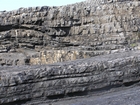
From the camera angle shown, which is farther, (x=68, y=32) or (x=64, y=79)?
(x=68, y=32)

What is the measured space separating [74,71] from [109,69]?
2.32 feet

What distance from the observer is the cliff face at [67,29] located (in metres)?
13.1

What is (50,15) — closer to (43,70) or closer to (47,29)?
(47,29)

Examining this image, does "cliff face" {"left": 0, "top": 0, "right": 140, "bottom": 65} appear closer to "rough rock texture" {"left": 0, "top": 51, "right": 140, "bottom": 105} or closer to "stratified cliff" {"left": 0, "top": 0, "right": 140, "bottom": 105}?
"stratified cliff" {"left": 0, "top": 0, "right": 140, "bottom": 105}

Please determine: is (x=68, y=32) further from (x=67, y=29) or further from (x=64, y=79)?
(x=64, y=79)

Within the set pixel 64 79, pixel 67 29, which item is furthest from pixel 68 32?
pixel 64 79

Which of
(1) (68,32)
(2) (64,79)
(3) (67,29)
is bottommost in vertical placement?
(2) (64,79)

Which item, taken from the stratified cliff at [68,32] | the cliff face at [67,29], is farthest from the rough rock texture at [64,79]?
the cliff face at [67,29]

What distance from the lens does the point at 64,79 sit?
4.95 metres

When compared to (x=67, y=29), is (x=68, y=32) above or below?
below

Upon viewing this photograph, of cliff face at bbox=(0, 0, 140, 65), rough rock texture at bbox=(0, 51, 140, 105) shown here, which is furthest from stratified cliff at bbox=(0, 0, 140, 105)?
rough rock texture at bbox=(0, 51, 140, 105)

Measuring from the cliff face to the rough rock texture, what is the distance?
727 cm

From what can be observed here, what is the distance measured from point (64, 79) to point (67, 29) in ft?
30.2

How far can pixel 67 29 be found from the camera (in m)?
14.0
